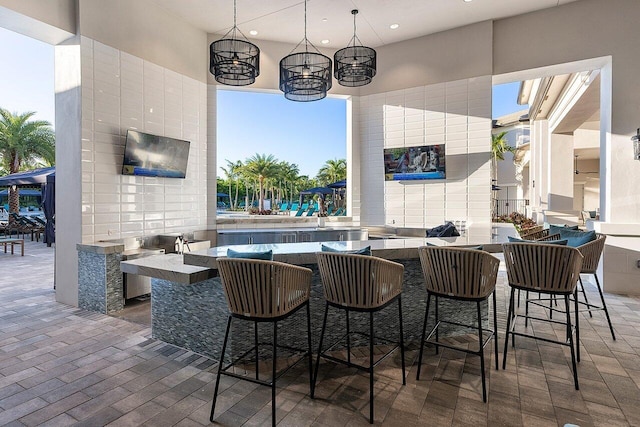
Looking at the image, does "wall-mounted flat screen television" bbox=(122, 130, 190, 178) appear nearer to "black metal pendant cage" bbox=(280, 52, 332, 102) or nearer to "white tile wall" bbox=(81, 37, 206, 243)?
"white tile wall" bbox=(81, 37, 206, 243)

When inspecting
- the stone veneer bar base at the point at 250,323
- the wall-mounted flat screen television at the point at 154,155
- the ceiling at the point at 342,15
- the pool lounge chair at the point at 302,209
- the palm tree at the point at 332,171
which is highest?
the ceiling at the point at 342,15

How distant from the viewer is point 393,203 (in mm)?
6602

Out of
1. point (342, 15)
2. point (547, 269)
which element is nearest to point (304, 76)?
point (342, 15)

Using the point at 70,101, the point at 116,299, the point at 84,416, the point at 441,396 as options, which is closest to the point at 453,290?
the point at 441,396

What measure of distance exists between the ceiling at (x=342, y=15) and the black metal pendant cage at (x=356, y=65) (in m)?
1.05

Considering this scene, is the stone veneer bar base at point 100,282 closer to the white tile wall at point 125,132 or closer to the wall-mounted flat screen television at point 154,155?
the white tile wall at point 125,132

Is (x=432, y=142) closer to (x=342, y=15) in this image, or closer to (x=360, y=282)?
(x=342, y=15)

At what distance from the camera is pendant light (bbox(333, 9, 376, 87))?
4547 millimetres

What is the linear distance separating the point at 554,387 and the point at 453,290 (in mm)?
971

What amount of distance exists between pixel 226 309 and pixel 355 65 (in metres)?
3.38

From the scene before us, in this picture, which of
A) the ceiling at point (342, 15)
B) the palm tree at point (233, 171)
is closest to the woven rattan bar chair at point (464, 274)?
the ceiling at point (342, 15)

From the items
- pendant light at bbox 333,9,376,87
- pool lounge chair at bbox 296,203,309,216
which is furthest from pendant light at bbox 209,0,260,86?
pool lounge chair at bbox 296,203,309,216

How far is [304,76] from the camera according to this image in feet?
13.9

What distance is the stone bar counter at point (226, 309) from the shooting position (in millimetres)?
2742
